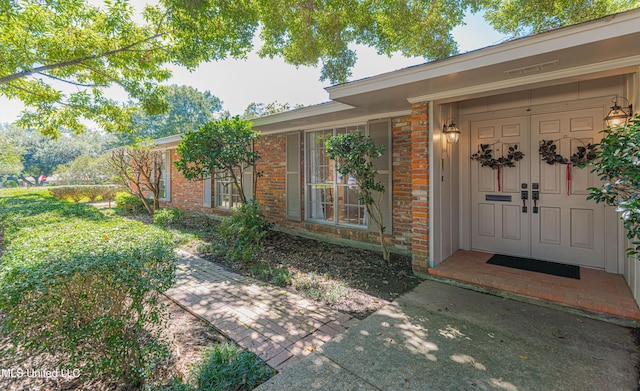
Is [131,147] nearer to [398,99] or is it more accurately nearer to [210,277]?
[210,277]

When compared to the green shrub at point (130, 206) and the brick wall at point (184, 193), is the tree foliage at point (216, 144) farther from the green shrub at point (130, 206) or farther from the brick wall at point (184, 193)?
the green shrub at point (130, 206)

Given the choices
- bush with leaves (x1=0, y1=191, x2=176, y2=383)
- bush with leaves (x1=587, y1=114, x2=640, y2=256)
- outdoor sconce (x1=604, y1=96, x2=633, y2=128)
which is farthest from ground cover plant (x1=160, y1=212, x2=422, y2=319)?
outdoor sconce (x1=604, y1=96, x2=633, y2=128)

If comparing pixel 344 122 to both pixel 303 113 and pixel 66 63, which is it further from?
pixel 66 63

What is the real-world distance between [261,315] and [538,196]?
420cm

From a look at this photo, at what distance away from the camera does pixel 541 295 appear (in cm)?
319

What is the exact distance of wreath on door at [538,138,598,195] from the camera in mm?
3746

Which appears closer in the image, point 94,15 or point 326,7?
point 94,15

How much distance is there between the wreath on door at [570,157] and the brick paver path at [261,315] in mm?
3582

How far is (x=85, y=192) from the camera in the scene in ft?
57.1

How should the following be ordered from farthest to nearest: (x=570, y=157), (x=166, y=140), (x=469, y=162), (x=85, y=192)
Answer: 1. (x=85, y=192)
2. (x=166, y=140)
3. (x=469, y=162)
4. (x=570, y=157)

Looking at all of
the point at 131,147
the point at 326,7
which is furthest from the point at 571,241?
the point at 131,147

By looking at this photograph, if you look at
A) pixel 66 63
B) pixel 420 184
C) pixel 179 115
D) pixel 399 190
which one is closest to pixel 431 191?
pixel 420 184

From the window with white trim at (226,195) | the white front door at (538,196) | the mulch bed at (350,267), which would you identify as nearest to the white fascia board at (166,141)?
the window with white trim at (226,195)

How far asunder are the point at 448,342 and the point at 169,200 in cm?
1051
